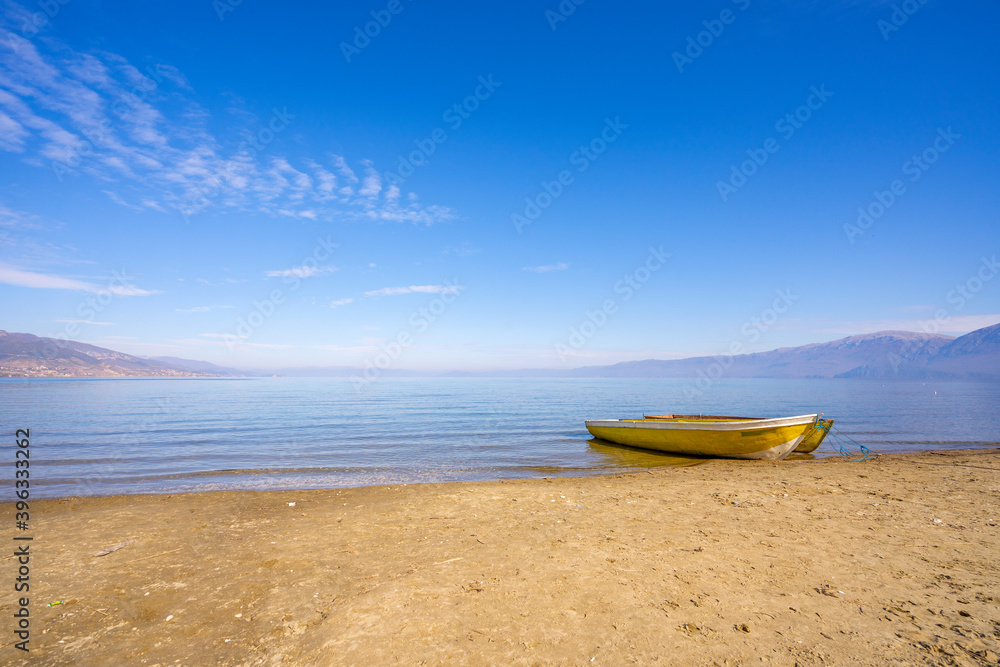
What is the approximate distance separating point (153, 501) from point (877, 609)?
14.8 meters

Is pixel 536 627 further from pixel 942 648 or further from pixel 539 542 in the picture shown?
pixel 942 648

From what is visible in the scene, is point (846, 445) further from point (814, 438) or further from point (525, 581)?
point (525, 581)

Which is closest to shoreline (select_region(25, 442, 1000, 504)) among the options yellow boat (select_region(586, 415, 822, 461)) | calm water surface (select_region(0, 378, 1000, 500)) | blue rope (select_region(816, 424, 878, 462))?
calm water surface (select_region(0, 378, 1000, 500))

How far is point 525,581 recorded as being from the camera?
580cm

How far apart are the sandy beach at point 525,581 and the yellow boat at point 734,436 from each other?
6.47m

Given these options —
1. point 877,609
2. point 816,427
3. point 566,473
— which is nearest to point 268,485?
point 566,473

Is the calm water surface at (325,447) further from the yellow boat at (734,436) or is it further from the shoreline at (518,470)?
the yellow boat at (734,436)

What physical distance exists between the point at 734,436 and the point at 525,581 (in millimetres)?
14689

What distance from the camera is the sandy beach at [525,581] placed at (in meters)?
4.34

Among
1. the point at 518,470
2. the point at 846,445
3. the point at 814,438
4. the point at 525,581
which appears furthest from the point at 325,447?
the point at 846,445

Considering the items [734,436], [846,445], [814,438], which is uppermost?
[734,436]

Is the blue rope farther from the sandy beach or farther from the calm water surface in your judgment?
the sandy beach

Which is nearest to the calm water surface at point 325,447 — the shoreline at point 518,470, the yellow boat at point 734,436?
the shoreline at point 518,470

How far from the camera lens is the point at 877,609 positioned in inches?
192
